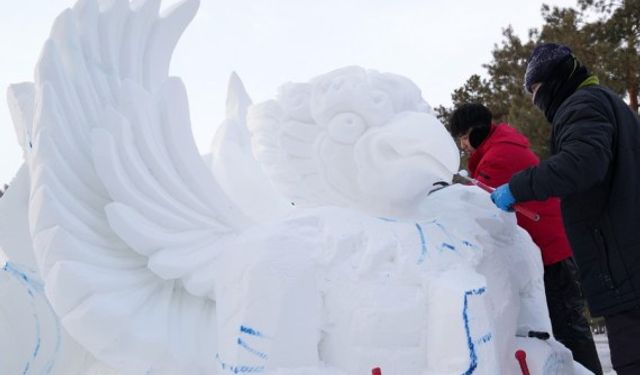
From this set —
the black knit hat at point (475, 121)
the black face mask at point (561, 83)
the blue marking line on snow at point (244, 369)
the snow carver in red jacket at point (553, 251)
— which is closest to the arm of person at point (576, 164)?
the black face mask at point (561, 83)

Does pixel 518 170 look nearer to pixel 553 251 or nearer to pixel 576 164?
pixel 553 251

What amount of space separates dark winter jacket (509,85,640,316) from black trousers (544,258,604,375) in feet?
2.27

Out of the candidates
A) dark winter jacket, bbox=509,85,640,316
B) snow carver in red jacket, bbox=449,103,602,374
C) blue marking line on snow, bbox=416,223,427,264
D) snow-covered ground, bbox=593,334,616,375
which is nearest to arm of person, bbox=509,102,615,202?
dark winter jacket, bbox=509,85,640,316

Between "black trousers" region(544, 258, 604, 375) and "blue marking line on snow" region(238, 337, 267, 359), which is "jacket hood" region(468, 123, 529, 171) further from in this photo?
"blue marking line on snow" region(238, 337, 267, 359)

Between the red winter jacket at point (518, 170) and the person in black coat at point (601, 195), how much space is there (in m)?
0.59

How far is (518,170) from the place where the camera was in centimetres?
260

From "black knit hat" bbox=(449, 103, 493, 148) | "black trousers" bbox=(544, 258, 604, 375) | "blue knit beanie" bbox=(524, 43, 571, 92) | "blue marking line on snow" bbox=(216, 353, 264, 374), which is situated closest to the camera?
"blue marking line on snow" bbox=(216, 353, 264, 374)

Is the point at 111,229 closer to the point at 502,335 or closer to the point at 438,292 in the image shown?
the point at 438,292

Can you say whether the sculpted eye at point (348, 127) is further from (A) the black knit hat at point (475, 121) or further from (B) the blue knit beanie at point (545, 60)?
→ (A) the black knit hat at point (475, 121)

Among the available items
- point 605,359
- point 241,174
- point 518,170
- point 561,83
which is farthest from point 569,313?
point 605,359

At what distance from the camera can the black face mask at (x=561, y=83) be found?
6.56 ft

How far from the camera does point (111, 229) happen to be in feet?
6.13

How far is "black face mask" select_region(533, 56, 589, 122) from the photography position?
78.7 inches

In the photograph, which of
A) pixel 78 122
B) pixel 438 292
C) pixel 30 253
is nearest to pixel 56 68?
pixel 78 122
